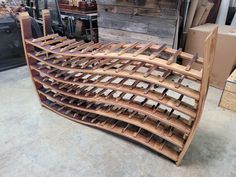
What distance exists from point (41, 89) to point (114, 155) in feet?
4.01

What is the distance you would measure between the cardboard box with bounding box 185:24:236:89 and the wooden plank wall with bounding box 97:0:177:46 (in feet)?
1.44

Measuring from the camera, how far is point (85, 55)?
1707 mm

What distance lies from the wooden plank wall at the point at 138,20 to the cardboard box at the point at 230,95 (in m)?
0.90

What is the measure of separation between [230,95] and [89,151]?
5.77 ft

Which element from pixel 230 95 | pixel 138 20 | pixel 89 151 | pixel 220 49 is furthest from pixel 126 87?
pixel 220 49

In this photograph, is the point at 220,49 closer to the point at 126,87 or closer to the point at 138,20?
the point at 138,20

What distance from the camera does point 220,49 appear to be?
279 centimetres

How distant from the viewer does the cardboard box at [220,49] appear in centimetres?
270

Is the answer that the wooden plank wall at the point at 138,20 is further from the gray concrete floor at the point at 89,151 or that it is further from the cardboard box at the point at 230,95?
the gray concrete floor at the point at 89,151

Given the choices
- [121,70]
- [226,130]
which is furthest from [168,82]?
[226,130]

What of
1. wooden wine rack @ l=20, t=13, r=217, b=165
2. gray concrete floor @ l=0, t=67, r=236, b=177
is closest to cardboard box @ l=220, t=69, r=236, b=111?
gray concrete floor @ l=0, t=67, r=236, b=177

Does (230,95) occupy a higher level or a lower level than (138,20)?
lower

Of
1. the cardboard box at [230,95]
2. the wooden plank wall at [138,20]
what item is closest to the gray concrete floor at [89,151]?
the cardboard box at [230,95]

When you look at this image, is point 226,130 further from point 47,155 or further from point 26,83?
point 26,83
